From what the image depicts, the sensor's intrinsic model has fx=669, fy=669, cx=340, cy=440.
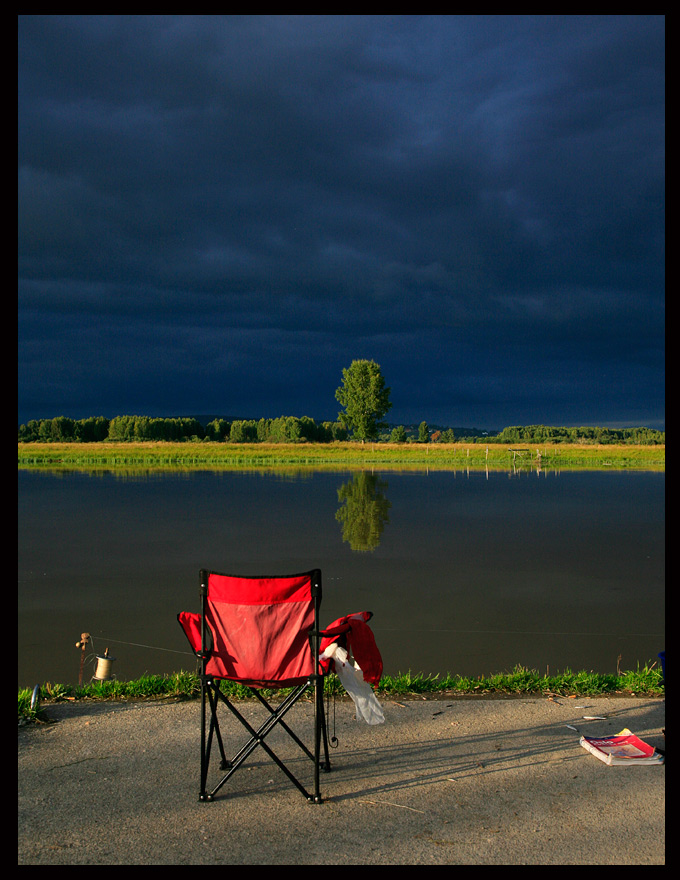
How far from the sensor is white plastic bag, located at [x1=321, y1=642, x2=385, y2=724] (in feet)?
11.4

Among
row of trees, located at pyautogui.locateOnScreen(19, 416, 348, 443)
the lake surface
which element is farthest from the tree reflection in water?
row of trees, located at pyautogui.locateOnScreen(19, 416, 348, 443)

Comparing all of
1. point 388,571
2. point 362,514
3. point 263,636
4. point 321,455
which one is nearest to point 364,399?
point 321,455

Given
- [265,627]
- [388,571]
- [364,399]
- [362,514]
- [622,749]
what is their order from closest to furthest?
[265,627] < [622,749] < [388,571] < [362,514] < [364,399]

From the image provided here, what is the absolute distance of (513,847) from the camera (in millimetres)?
2949

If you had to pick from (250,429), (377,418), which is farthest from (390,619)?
(250,429)

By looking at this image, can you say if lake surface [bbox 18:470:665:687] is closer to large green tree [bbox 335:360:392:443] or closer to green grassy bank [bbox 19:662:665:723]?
green grassy bank [bbox 19:662:665:723]

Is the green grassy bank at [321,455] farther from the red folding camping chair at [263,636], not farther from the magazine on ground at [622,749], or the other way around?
the red folding camping chair at [263,636]

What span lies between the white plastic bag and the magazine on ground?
134cm

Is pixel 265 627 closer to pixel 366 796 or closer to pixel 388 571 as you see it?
pixel 366 796

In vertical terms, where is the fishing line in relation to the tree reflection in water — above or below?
below

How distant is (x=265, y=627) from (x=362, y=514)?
1480 centimetres

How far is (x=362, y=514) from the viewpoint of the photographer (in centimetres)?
1814

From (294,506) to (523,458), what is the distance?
127 ft
